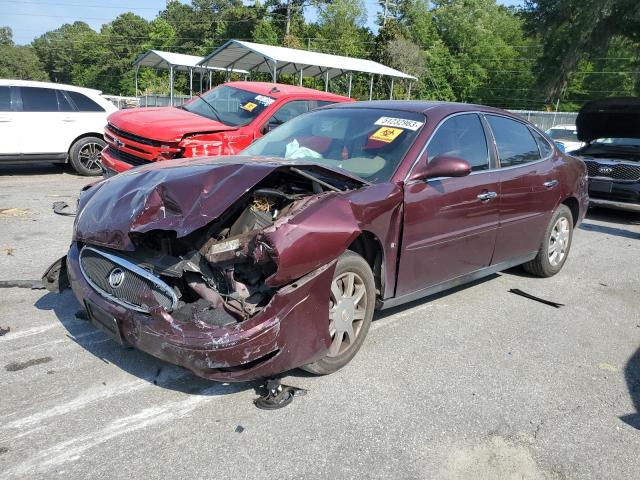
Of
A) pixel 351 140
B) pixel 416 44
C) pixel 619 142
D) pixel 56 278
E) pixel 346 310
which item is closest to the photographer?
pixel 346 310

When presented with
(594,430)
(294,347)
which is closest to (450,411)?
(594,430)

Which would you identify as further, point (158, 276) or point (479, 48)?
point (479, 48)

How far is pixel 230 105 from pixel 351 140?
4.99 meters

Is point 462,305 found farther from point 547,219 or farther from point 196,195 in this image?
point 196,195

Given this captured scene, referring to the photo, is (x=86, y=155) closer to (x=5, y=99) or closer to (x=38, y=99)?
(x=38, y=99)

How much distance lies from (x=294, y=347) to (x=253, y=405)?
43cm

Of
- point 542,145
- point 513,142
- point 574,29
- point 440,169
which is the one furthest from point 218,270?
→ point 574,29

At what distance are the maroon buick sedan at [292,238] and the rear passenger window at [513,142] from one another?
0.44 feet

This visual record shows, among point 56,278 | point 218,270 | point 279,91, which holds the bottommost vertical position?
point 56,278

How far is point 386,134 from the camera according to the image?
4.13 meters

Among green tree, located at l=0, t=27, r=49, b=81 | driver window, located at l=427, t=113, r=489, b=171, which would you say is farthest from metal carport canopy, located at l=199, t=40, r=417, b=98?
green tree, located at l=0, t=27, r=49, b=81

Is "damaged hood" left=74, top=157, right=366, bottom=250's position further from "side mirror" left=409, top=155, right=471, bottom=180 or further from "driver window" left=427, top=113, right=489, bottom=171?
"driver window" left=427, top=113, right=489, bottom=171

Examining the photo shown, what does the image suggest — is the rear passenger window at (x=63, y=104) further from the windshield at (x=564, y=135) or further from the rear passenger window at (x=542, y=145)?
the windshield at (x=564, y=135)

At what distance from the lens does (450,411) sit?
10.3 ft
